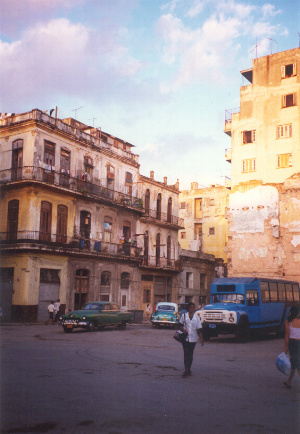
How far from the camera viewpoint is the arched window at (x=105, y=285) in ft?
121

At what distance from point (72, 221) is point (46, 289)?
551 centimetres

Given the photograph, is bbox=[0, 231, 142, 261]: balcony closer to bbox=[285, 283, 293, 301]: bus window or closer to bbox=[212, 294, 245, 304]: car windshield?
bbox=[212, 294, 245, 304]: car windshield

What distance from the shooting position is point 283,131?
3638 centimetres

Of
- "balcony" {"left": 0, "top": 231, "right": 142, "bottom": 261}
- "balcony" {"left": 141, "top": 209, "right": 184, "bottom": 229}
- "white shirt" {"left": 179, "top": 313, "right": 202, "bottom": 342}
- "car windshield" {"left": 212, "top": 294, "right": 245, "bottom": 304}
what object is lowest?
"white shirt" {"left": 179, "top": 313, "right": 202, "bottom": 342}

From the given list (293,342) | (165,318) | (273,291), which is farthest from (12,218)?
(293,342)

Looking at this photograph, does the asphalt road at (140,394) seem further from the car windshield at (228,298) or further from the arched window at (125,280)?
the arched window at (125,280)

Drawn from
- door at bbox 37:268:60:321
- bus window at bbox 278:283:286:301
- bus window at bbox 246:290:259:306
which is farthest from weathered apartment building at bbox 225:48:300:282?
bus window at bbox 246:290:259:306

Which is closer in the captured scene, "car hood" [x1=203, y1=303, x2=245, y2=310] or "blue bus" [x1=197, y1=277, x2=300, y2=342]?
"blue bus" [x1=197, y1=277, x2=300, y2=342]

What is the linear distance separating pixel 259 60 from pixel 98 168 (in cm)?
1584

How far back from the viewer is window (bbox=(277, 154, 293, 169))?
35750mm

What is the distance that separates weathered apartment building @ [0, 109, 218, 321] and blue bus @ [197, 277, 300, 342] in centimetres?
1374

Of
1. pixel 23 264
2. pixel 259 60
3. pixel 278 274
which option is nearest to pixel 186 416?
pixel 23 264

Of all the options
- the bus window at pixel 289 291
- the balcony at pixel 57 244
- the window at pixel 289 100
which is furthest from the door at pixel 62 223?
the window at pixel 289 100

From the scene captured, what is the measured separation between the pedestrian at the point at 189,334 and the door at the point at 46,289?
21436 millimetres
